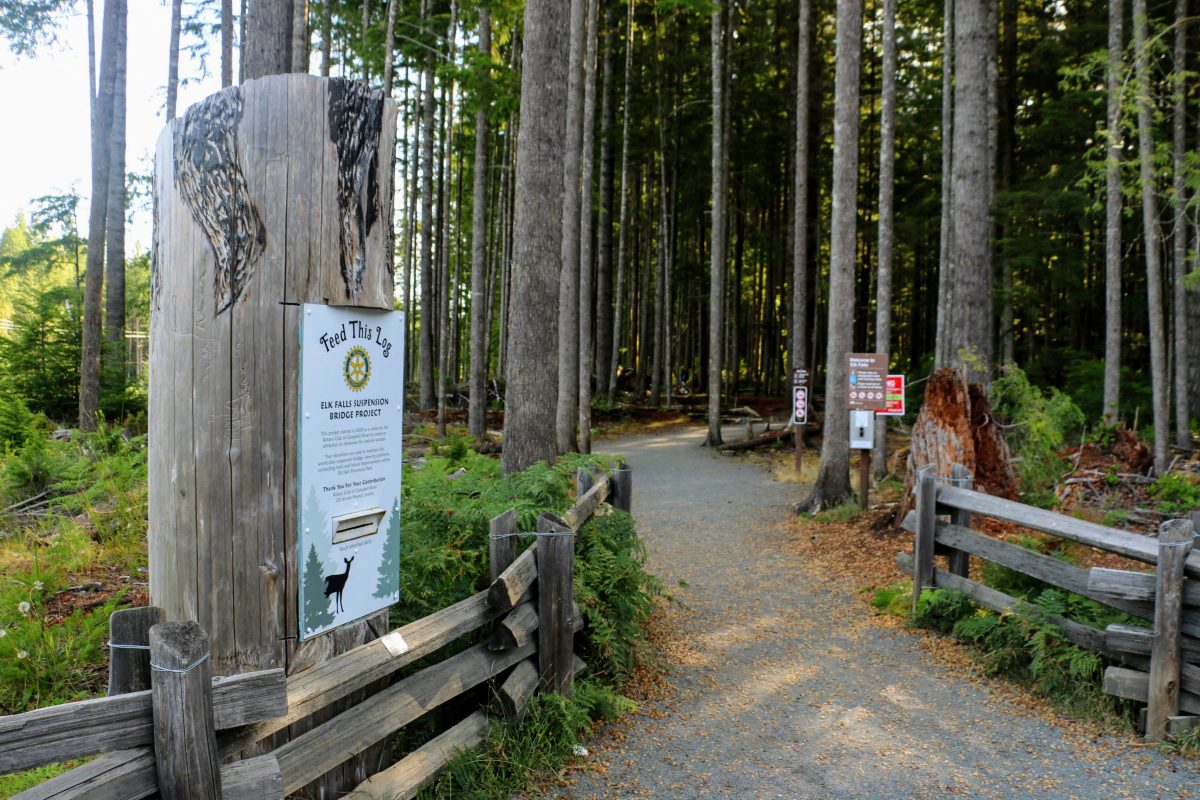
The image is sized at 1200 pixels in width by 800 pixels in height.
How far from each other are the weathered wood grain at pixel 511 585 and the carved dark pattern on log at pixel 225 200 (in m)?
2.18

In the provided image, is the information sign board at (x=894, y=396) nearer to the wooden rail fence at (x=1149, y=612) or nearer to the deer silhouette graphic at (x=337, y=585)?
the wooden rail fence at (x=1149, y=612)

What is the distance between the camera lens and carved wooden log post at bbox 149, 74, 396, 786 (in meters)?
2.74

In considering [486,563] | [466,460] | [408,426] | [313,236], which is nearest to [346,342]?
[313,236]

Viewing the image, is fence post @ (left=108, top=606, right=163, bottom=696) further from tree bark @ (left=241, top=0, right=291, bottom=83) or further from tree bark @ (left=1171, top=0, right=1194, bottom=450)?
tree bark @ (left=1171, top=0, right=1194, bottom=450)

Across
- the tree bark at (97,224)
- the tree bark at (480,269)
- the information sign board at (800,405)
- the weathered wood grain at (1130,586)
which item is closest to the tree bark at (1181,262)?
the information sign board at (800,405)

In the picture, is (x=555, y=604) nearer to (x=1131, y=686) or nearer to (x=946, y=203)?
(x=1131, y=686)

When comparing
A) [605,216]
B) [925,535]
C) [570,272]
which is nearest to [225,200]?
[925,535]

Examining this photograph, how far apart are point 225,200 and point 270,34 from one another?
797 centimetres

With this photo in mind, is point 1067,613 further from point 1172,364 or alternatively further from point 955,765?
point 1172,364

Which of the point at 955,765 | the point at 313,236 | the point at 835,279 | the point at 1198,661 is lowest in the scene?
the point at 955,765

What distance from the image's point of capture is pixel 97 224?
1639cm

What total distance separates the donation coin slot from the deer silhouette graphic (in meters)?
0.10

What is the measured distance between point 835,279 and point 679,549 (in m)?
4.93

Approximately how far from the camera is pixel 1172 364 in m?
21.1
